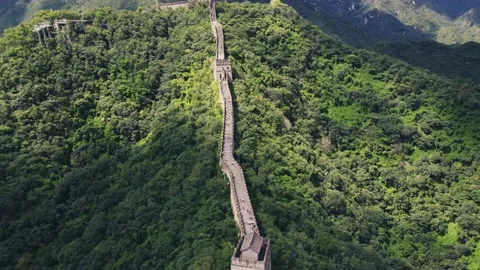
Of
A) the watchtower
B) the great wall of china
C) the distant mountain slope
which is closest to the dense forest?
the great wall of china

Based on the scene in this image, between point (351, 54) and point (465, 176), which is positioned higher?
point (351, 54)

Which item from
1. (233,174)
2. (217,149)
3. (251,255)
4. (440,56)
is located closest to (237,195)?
(233,174)

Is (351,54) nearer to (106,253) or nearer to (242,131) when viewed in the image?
(242,131)

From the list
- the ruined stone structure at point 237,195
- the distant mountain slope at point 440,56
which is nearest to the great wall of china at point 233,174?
the ruined stone structure at point 237,195

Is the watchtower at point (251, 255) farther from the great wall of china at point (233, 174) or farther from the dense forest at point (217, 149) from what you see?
the dense forest at point (217, 149)

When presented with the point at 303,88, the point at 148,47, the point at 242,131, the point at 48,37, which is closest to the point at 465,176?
the point at 303,88

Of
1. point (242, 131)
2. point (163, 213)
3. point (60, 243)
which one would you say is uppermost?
point (242, 131)
